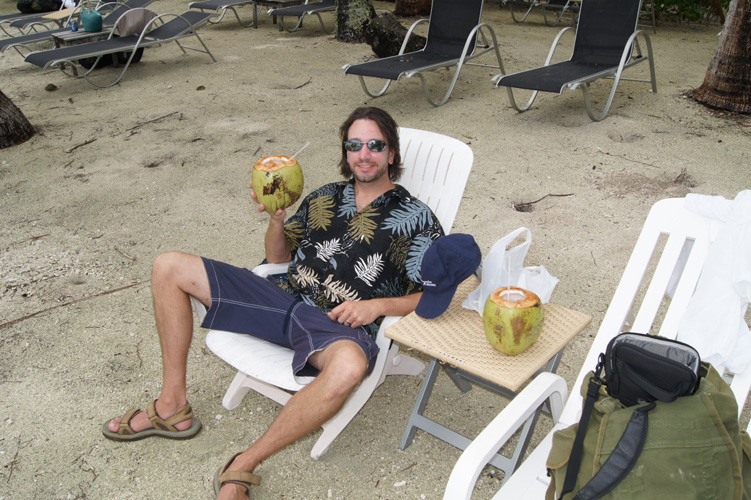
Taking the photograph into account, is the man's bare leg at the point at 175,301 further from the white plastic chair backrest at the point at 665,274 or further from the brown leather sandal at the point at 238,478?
the white plastic chair backrest at the point at 665,274

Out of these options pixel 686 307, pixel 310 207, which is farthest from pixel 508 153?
pixel 686 307

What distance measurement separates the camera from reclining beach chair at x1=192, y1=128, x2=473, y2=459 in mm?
2240

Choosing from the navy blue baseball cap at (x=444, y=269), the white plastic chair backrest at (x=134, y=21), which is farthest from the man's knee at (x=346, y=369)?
the white plastic chair backrest at (x=134, y=21)

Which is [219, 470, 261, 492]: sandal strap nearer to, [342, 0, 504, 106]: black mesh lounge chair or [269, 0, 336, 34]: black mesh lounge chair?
[342, 0, 504, 106]: black mesh lounge chair

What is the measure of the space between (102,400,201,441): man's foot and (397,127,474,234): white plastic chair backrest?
1.42 m

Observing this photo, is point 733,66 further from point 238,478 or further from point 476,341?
point 238,478

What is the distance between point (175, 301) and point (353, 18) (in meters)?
7.28

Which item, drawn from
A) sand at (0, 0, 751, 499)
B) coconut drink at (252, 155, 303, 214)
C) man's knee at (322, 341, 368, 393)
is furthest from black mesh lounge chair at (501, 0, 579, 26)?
man's knee at (322, 341, 368, 393)

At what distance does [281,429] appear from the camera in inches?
82.6

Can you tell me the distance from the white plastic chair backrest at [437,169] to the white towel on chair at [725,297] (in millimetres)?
1096

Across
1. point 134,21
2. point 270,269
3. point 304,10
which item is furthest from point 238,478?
point 304,10

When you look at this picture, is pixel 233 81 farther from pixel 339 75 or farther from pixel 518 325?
pixel 518 325

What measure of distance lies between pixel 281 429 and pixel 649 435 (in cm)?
120

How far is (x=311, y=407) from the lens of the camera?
6.86ft
